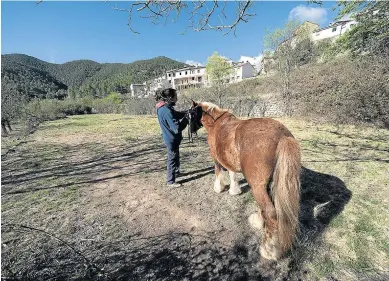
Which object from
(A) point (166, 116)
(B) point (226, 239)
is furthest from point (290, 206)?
(A) point (166, 116)

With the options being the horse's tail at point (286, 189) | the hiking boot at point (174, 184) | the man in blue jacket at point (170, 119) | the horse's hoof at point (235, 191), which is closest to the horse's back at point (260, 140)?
the horse's tail at point (286, 189)

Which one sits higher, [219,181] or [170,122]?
[170,122]

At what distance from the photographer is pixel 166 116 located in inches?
174

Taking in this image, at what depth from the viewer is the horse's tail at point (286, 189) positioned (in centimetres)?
253

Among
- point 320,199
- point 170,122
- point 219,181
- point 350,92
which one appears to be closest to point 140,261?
point 219,181

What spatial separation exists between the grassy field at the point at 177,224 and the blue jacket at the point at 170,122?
1.12m

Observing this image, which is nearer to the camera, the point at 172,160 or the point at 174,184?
the point at 172,160

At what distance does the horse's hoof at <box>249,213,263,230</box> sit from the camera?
3.33 m

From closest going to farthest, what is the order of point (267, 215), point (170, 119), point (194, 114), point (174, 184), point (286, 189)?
point (286, 189)
point (267, 215)
point (170, 119)
point (194, 114)
point (174, 184)

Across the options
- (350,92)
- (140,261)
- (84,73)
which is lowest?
(140,261)

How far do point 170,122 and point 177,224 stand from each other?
6.31ft

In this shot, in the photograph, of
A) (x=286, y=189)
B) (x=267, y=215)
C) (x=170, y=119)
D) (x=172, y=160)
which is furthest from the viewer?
(x=172, y=160)

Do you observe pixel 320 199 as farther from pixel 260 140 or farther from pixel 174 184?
pixel 174 184

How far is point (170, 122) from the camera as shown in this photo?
14.5 ft
